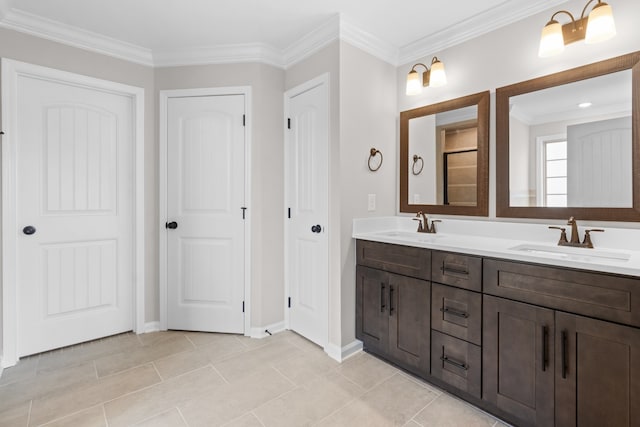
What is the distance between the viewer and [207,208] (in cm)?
278

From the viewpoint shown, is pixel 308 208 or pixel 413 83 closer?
pixel 413 83

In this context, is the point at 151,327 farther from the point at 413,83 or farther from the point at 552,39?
the point at 552,39

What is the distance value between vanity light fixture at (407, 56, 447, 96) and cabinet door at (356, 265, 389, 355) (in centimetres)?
141

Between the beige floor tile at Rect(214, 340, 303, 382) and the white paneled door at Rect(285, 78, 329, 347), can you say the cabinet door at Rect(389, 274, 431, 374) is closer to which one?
the white paneled door at Rect(285, 78, 329, 347)

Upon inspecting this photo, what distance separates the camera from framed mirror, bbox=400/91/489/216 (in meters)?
2.27

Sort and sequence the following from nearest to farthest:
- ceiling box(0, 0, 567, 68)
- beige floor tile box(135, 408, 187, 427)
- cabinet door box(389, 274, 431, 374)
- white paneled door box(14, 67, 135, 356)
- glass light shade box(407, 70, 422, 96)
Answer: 1. beige floor tile box(135, 408, 187, 427)
2. cabinet door box(389, 274, 431, 374)
3. ceiling box(0, 0, 567, 68)
4. white paneled door box(14, 67, 135, 356)
5. glass light shade box(407, 70, 422, 96)

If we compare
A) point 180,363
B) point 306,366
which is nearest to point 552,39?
point 306,366

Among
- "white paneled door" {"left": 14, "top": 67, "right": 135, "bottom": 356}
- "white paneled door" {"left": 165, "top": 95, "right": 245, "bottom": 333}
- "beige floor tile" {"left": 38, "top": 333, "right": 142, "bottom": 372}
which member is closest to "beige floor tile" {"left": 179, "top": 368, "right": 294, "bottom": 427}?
"white paneled door" {"left": 165, "top": 95, "right": 245, "bottom": 333}

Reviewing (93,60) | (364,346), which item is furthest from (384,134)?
(93,60)

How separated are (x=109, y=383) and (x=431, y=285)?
6.88ft

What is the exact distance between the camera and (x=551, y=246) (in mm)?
1887

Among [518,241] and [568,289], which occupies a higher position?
[518,241]

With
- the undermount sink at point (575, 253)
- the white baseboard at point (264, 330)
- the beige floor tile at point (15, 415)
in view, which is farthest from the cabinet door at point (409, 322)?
the beige floor tile at point (15, 415)

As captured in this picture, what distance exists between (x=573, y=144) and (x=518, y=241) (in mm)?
647
